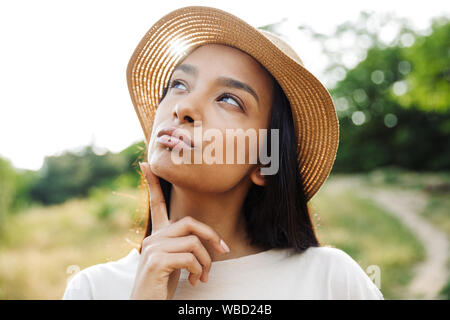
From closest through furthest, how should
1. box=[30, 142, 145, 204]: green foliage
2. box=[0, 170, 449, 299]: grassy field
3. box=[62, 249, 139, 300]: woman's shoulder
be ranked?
box=[62, 249, 139, 300]: woman's shoulder, box=[0, 170, 449, 299]: grassy field, box=[30, 142, 145, 204]: green foliage

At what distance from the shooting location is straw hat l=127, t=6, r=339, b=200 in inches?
70.5

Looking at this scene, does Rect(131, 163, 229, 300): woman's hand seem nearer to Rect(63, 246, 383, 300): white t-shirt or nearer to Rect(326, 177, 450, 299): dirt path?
Rect(63, 246, 383, 300): white t-shirt

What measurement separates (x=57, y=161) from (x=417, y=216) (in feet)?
35.4

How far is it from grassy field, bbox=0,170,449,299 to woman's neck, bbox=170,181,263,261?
425 centimetres

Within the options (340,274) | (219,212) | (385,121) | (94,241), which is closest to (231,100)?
(219,212)

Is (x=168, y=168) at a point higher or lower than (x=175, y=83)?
lower

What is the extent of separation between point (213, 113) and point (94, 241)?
23.8 ft

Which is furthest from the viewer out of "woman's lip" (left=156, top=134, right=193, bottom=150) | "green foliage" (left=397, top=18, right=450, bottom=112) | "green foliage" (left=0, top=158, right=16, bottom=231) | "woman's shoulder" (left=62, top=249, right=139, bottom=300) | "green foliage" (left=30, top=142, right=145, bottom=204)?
"green foliage" (left=30, top=142, right=145, bottom=204)

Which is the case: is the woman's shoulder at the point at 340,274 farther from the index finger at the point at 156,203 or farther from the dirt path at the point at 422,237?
the dirt path at the point at 422,237

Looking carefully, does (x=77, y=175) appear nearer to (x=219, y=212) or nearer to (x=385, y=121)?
(x=219, y=212)

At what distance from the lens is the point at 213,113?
169cm

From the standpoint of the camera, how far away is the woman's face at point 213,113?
64.4 inches

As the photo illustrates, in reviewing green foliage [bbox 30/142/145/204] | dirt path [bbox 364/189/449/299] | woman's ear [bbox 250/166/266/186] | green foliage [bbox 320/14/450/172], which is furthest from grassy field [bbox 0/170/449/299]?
green foliage [bbox 320/14/450/172]
